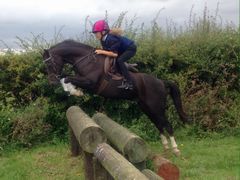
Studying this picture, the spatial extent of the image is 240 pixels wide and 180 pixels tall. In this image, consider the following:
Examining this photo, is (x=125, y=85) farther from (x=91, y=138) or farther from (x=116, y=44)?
(x=91, y=138)

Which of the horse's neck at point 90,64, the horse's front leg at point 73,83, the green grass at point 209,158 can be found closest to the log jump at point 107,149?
the horse's front leg at point 73,83

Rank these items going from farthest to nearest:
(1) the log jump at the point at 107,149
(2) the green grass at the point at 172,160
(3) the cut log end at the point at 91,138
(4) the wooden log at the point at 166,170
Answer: (2) the green grass at the point at 172,160
(4) the wooden log at the point at 166,170
(3) the cut log end at the point at 91,138
(1) the log jump at the point at 107,149

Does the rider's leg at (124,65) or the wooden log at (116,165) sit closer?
the wooden log at (116,165)

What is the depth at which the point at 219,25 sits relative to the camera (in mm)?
12453

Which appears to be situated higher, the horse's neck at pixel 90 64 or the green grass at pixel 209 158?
the horse's neck at pixel 90 64

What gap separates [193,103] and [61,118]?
3.19 m

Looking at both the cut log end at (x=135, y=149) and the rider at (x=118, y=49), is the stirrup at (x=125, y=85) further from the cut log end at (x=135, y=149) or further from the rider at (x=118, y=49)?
the cut log end at (x=135, y=149)

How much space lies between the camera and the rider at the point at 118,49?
25.8 ft

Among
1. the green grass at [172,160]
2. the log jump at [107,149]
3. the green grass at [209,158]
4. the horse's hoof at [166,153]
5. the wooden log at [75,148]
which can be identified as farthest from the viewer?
the wooden log at [75,148]

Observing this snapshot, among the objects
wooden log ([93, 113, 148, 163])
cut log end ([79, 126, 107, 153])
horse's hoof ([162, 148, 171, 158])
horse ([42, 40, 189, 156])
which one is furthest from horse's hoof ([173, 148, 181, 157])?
cut log end ([79, 126, 107, 153])

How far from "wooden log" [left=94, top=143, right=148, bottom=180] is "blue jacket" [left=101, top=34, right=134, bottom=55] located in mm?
2522

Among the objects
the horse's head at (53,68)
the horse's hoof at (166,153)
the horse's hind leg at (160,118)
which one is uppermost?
the horse's head at (53,68)

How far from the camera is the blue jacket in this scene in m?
7.87

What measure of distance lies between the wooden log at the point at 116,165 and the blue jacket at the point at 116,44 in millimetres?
A: 2522
